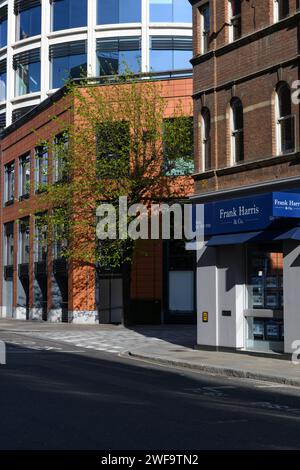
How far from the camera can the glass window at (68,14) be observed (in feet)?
164

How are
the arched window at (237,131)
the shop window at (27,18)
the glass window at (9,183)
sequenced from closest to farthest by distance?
the arched window at (237,131) < the glass window at (9,183) < the shop window at (27,18)

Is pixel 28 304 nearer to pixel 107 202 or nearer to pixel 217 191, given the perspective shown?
pixel 107 202

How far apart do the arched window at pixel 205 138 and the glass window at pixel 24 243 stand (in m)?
22.7

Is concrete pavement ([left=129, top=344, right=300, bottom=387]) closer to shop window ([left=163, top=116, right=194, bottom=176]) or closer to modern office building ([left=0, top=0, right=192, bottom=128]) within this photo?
shop window ([left=163, top=116, right=194, bottom=176])

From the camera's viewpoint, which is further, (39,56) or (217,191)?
(39,56)

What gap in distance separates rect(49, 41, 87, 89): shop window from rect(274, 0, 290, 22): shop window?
32.8 metres

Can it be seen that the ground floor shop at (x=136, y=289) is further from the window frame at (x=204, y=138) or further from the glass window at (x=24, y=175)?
the window frame at (x=204, y=138)

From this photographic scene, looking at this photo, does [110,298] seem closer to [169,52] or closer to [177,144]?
[177,144]

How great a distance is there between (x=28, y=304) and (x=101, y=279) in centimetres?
833

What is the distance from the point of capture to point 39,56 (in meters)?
51.9

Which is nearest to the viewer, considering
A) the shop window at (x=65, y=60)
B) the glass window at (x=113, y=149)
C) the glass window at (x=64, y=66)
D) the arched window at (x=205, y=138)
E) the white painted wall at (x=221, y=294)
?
the white painted wall at (x=221, y=294)

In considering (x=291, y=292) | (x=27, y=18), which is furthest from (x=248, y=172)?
(x=27, y=18)

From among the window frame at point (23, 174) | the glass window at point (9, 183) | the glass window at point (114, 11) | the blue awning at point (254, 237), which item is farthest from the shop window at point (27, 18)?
the blue awning at point (254, 237)

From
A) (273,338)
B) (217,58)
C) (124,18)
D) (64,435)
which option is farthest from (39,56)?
(64,435)
